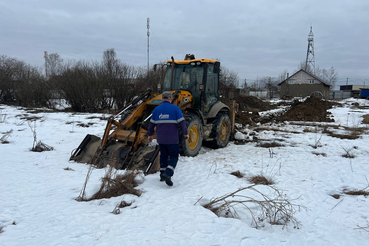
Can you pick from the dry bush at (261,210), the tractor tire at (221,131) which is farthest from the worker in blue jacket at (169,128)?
the tractor tire at (221,131)

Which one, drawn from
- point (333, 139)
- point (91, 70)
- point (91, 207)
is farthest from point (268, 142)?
point (91, 70)

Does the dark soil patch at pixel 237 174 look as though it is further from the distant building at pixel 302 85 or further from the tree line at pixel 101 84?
the distant building at pixel 302 85

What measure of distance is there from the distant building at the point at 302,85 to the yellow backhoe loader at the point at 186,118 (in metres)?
39.9

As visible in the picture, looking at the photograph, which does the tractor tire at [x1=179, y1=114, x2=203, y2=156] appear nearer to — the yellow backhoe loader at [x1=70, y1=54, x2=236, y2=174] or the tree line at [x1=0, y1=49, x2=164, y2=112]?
the yellow backhoe loader at [x1=70, y1=54, x2=236, y2=174]

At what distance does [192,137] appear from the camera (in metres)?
6.84

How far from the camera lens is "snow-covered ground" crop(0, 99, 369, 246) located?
117 inches

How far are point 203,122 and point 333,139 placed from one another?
16.5 feet

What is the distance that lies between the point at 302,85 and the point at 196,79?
4308 centimetres

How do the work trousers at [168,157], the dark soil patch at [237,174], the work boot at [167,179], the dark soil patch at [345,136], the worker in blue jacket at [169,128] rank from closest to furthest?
the work boot at [167,179], the work trousers at [168,157], the worker in blue jacket at [169,128], the dark soil patch at [237,174], the dark soil patch at [345,136]

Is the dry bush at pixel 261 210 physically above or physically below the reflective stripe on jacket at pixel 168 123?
below

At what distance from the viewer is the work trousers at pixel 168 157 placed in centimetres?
471

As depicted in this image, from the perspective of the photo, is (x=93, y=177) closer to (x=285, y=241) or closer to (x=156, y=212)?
(x=156, y=212)

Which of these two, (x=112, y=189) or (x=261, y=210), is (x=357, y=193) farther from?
(x=112, y=189)

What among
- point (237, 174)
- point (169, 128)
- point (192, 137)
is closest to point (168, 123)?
point (169, 128)
